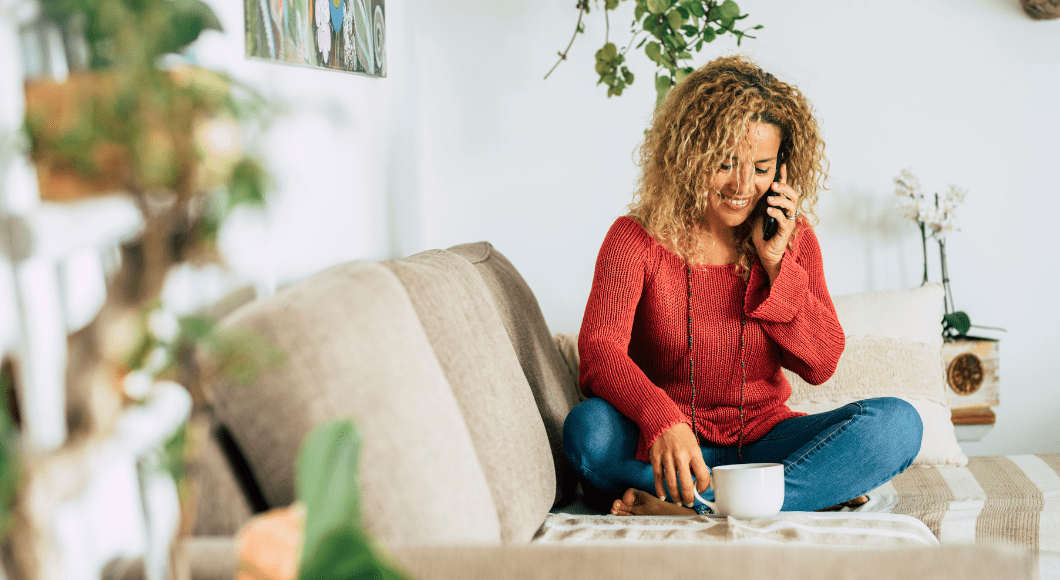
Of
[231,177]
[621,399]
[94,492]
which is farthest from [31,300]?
[621,399]

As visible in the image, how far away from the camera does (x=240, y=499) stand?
76 cm

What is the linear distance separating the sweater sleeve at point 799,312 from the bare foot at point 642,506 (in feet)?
1.26

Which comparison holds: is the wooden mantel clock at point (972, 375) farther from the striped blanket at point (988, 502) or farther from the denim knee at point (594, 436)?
the denim knee at point (594, 436)

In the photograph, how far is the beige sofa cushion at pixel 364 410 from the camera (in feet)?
2.43

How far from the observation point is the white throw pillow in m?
1.78

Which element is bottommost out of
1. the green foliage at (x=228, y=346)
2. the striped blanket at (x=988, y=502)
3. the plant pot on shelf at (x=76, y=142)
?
the striped blanket at (x=988, y=502)

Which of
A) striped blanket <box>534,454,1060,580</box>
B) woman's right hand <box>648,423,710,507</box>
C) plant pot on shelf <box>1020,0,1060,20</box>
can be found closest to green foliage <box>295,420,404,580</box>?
striped blanket <box>534,454,1060,580</box>

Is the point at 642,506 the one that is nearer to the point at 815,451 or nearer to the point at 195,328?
the point at 815,451

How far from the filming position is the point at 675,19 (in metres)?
1.96

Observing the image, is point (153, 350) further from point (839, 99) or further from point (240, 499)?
point (839, 99)

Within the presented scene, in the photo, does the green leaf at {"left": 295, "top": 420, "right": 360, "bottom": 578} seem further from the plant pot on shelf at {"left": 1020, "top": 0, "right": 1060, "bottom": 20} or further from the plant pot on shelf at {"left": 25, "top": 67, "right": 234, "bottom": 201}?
the plant pot on shelf at {"left": 1020, "top": 0, "right": 1060, "bottom": 20}

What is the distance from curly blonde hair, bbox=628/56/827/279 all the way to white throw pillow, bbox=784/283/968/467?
429 millimetres

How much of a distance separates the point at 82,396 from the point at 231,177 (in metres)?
0.12

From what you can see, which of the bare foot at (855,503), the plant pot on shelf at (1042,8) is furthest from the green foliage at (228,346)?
the plant pot on shelf at (1042,8)
